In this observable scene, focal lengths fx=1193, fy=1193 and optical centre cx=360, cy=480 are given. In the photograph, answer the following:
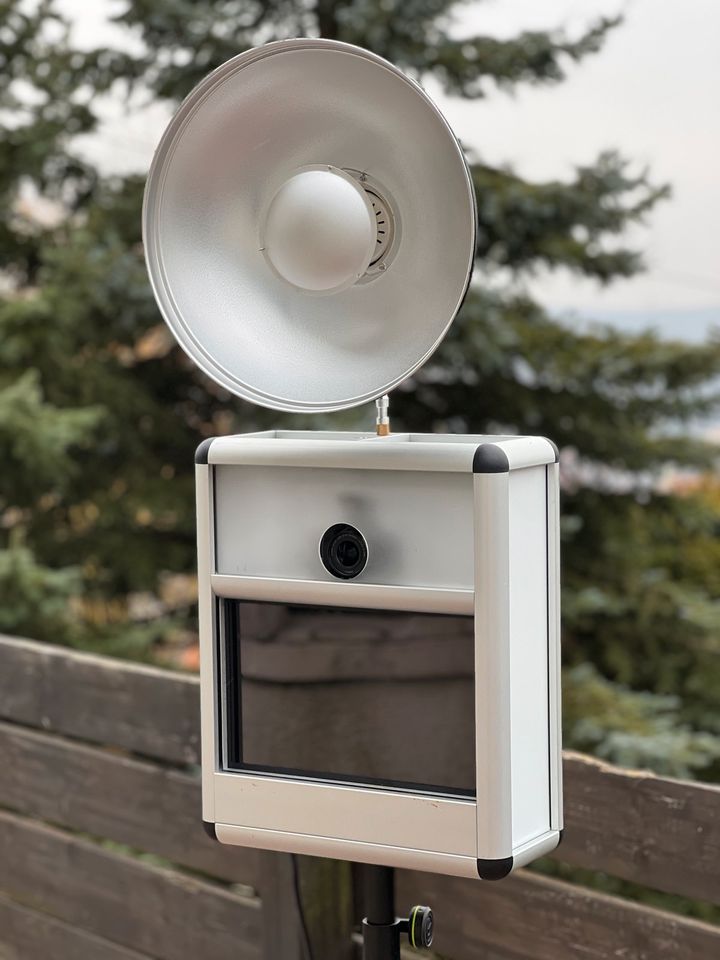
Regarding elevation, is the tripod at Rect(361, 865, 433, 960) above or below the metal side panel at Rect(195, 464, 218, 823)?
below

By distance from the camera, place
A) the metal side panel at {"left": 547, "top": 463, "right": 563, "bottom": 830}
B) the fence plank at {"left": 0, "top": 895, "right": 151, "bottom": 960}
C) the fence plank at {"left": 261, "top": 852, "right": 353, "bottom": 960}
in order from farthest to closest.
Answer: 1. the fence plank at {"left": 0, "top": 895, "right": 151, "bottom": 960}
2. the fence plank at {"left": 261, "top": 852, "right": 353, "bottom": 960}
3. the metal side panel at {"left": 547, "top": 463, "right": 563, "bottom": 830}

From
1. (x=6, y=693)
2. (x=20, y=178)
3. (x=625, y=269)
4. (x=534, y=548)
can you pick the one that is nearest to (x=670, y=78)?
(x=625, y=269)

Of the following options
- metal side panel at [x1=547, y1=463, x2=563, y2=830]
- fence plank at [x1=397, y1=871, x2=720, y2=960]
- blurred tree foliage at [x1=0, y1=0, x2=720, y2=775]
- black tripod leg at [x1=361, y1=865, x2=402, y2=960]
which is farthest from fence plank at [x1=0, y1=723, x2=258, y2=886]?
blurred tree foliage at [x1=0, y1=0, x2=720, y2=775]

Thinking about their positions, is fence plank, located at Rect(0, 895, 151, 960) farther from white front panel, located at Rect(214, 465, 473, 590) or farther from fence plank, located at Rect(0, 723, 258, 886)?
white front panel, located at Rect(214, 465, 473, 590)

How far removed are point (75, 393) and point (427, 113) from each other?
12.3 ft

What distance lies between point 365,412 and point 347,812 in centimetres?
298

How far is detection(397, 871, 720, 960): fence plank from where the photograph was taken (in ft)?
4.82

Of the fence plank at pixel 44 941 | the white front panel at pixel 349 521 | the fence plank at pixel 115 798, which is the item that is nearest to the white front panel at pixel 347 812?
the white front panel at pixel 349 521

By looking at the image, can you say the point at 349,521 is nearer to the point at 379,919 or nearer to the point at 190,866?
the point at 379,919

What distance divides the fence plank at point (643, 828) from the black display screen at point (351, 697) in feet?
1.11

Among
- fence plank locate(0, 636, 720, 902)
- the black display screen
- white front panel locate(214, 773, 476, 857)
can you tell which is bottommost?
fence plank locate(0, 636, 720, 902)

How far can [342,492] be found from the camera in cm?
132

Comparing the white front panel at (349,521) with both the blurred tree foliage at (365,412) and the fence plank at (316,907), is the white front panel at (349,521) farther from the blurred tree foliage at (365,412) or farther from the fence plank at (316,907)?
the blurred tree foliage at (365,412)

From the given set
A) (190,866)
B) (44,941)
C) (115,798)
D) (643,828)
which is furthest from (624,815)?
(44,941)
